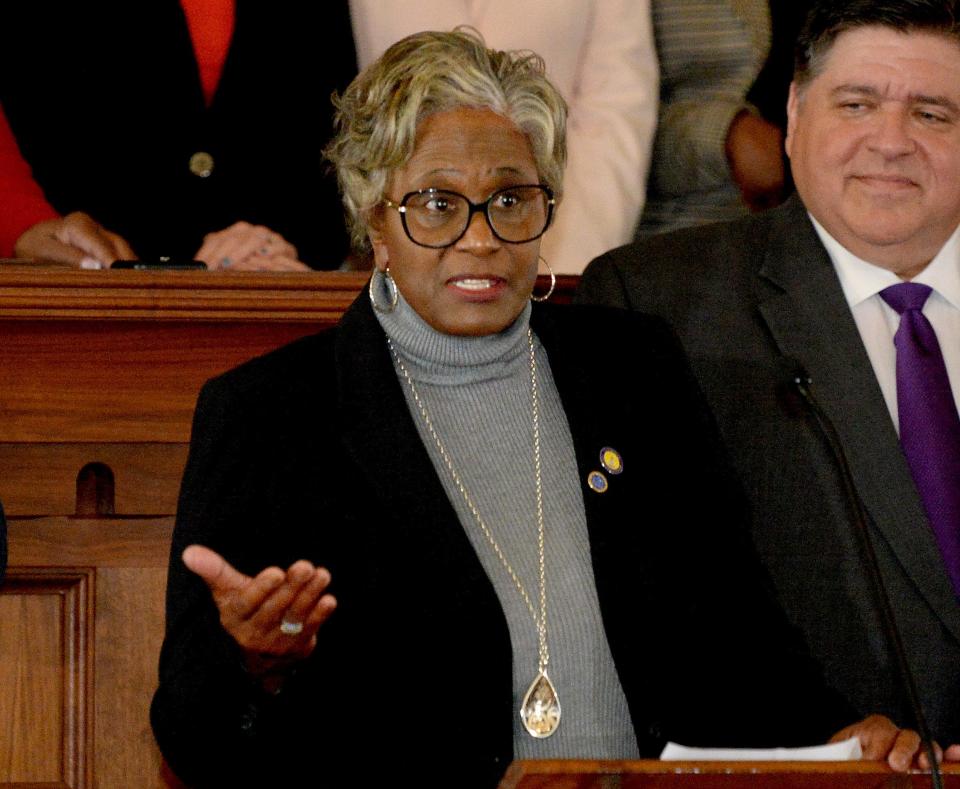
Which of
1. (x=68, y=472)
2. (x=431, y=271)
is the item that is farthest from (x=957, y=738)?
(x=68, y=472)

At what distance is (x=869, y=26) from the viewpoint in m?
2.94

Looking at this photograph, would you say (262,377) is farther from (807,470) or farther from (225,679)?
(807,470)

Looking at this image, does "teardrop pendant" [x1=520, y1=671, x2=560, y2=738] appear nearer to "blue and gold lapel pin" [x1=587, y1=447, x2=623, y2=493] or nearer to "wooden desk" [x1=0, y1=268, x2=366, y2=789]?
"blue and gold lapel pin" [x1=587, y1=447, x2=623, y2=493]

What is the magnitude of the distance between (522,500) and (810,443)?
0.50m

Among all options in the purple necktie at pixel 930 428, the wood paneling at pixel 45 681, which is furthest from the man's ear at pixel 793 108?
the wood paneling at pixel 45 681

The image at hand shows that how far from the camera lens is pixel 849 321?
110 inches

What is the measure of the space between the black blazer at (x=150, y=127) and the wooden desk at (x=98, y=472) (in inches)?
14.6

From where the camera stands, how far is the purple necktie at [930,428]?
8.79ft

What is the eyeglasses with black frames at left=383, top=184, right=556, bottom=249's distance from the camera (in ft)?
8.07

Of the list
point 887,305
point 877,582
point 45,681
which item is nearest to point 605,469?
point 877,582

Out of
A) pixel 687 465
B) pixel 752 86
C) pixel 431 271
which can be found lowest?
pixel 687 465

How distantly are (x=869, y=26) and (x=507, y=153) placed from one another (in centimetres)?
76

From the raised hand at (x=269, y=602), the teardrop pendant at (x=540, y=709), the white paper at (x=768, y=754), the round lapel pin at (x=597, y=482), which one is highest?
the round lapel pin at (x=597, y=482)

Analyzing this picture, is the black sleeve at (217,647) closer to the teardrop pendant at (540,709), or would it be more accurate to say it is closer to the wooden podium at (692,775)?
the teardrop pendant at (540,709)
